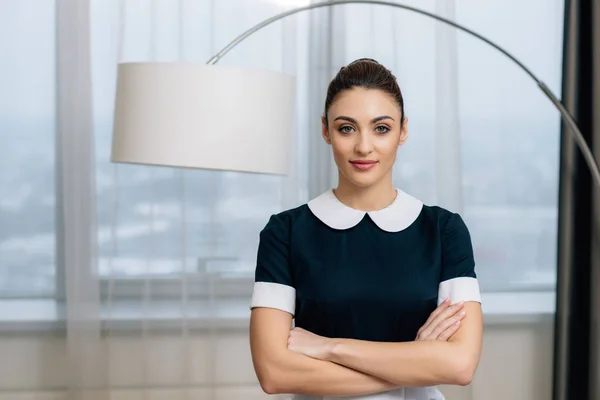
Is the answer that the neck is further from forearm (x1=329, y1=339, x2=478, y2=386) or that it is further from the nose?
forearm (x1=329, y1=339, x2=478, y2=386)

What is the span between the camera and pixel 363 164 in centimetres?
189

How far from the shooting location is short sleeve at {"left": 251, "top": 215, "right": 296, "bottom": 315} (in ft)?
6.25

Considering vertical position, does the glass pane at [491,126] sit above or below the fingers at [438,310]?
above

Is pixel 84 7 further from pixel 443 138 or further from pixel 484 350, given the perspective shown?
pixel 484 350

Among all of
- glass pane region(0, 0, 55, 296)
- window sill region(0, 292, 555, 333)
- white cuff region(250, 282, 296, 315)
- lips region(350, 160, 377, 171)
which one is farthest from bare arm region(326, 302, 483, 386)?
glass pane region(0, 0, 55, 296)

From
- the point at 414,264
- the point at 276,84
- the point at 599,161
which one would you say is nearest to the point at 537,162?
the point at 599,161

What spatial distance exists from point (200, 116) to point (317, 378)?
23.8 inches

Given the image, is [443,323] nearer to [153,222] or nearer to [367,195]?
[367,195]

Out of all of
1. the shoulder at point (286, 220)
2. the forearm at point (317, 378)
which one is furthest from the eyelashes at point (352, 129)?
the forearm at point (317, 378)

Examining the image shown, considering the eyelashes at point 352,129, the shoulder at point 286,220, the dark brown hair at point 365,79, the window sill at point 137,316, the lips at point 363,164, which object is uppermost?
the dark brown hair at point 365,79

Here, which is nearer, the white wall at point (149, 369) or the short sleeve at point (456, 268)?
the short sleeve at point (456, 268)

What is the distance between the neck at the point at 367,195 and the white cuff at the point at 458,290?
23cm

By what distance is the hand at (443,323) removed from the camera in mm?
1845

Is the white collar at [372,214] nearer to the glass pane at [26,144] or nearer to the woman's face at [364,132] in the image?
the woman's face at [364,132]
